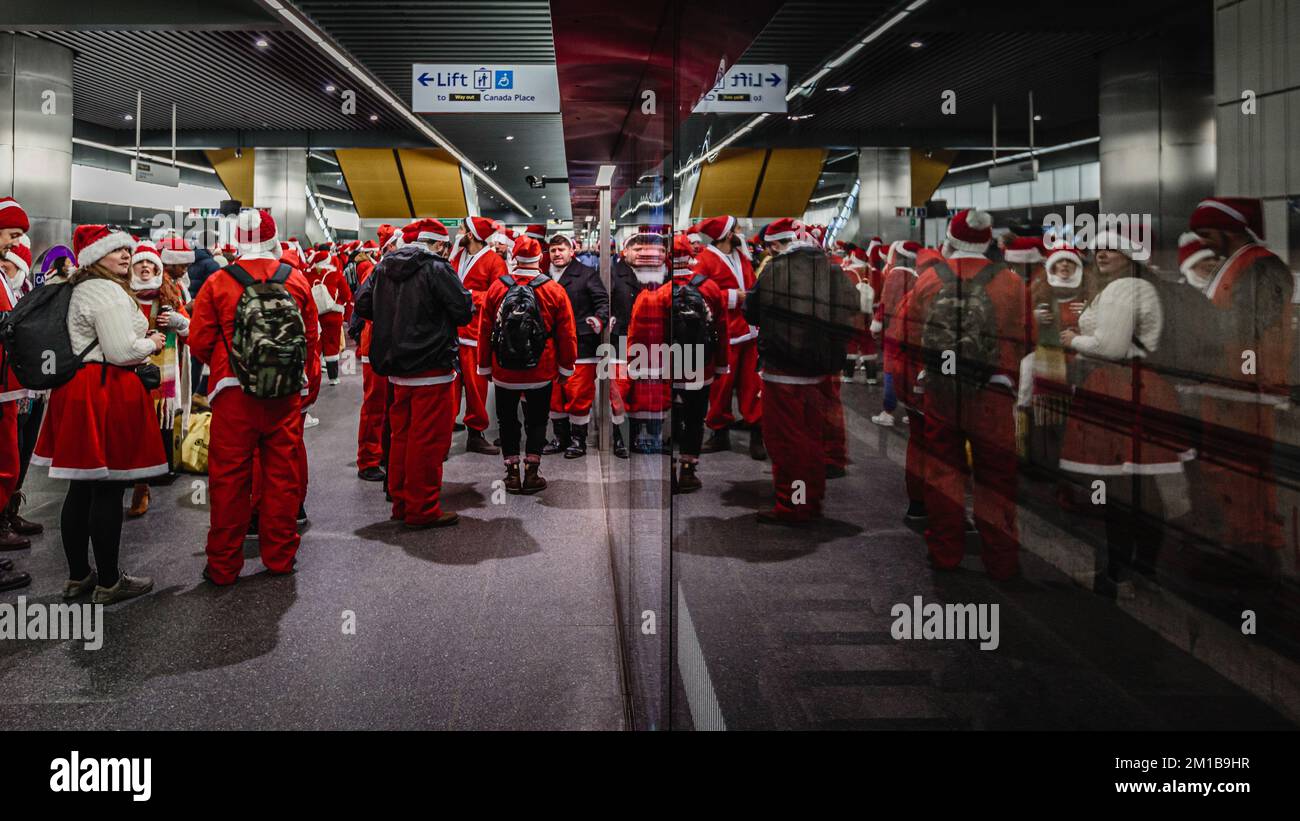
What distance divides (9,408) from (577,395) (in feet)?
11.8

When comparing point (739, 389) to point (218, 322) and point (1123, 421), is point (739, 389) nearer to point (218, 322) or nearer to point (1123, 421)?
point (1123, 421)

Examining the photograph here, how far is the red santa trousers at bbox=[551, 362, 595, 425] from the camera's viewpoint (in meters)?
6.17

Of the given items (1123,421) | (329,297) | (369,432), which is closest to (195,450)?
(369,432)

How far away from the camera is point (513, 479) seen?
5.35 metres

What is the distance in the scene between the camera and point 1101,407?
67 centimetres

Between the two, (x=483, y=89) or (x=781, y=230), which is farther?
(x=483, y=89)

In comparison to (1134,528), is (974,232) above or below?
above

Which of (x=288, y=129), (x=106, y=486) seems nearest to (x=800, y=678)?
(x=106, y=486)

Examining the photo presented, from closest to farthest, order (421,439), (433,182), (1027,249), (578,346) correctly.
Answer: (1027,249) → (421,439) → (578,346) → (433,182)

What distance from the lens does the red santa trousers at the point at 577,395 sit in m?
6.17

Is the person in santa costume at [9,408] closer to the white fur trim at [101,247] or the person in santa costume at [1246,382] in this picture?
the white fur trim at [101,247]

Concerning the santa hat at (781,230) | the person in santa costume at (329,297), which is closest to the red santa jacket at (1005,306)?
the santa hat at (781,230)

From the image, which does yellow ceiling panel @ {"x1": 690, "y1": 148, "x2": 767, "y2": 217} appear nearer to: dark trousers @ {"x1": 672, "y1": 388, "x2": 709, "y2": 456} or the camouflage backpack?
dark trousers @ {"x1": 672, "y1": 388, "x2": 709, "y2": 456}
